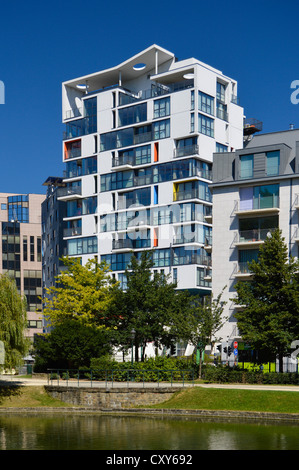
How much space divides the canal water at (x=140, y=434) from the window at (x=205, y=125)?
2136 inches

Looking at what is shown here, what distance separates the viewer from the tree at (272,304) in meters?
47.2

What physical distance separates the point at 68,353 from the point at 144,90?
53.3 meters

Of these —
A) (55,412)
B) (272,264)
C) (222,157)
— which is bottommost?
(55,412)

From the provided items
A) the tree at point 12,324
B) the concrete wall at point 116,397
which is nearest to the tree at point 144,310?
the tree at point 12,324

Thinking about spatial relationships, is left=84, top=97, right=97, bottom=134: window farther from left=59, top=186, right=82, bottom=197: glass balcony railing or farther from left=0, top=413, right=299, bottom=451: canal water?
left=0, top=413, right=299, bottom=451: canal water

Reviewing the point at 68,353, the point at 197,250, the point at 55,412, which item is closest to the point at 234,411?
the point at 55,412

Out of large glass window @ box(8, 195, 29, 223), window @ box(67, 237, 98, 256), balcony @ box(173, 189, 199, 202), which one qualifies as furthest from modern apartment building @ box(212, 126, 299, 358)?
A: large glass window @ box(8, 195, 29, 223)

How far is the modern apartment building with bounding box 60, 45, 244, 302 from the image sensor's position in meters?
88.1

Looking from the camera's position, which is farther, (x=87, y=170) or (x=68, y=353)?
(x=87, y=170)

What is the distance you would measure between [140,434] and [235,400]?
29.6 ft

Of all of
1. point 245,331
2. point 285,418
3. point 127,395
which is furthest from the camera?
point 245,331

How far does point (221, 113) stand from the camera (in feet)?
307

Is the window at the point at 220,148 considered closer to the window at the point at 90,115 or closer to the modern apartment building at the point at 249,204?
the window at the point at 90,115

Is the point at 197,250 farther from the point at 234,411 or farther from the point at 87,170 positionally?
the point at 234,411
